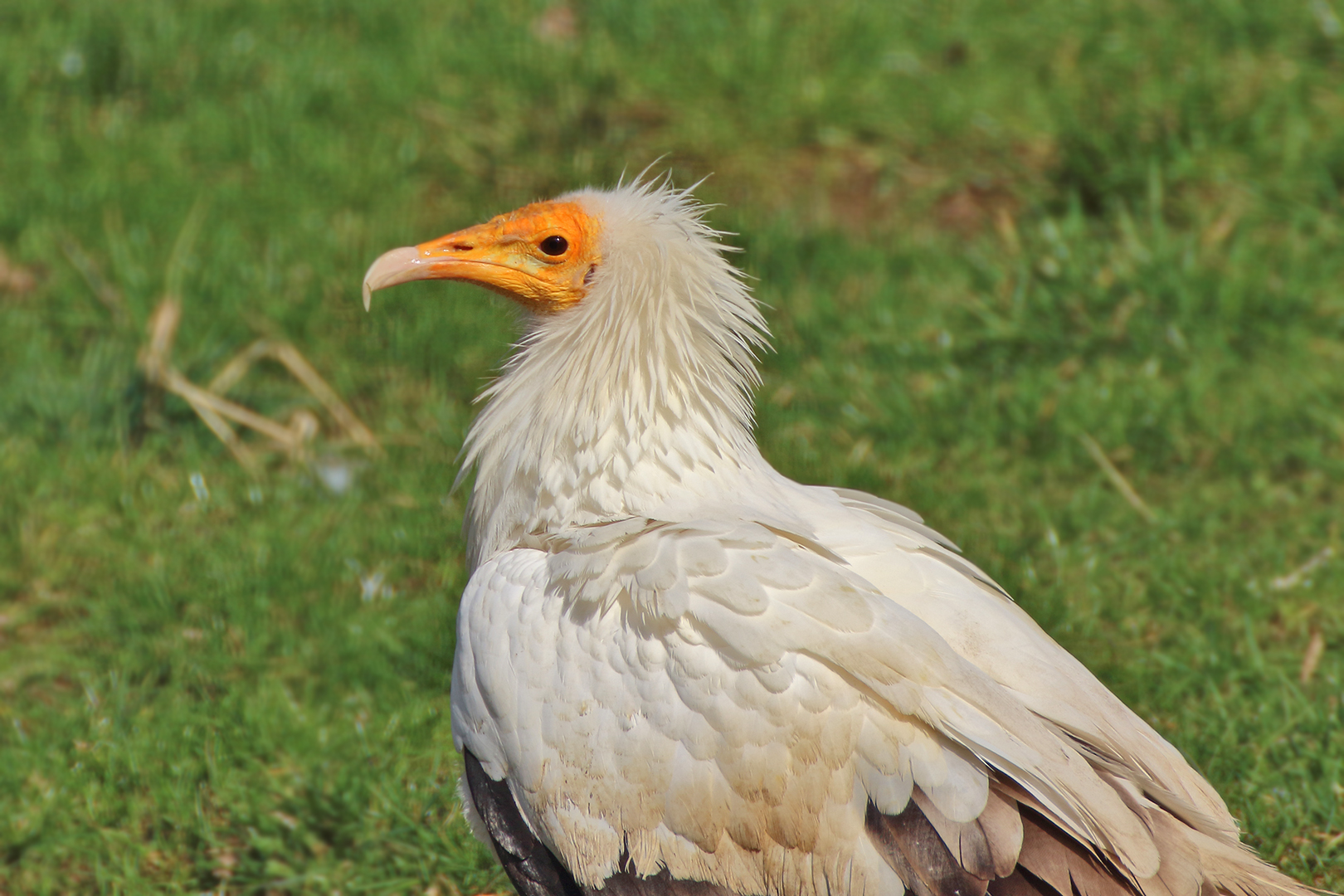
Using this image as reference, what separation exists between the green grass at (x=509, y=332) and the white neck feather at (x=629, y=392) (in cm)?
105

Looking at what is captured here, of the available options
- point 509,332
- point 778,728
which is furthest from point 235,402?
point 778,728

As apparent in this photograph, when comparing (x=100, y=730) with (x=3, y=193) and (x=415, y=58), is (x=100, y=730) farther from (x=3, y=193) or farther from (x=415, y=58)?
(x=415, y=58)

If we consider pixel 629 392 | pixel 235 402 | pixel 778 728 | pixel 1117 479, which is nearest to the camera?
pixel 778 728

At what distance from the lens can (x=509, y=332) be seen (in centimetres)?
548

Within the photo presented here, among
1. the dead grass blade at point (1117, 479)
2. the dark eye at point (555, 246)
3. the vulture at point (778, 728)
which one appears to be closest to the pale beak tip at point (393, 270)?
the dark eye at point (555, 246)

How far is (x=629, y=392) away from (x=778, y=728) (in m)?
0.95

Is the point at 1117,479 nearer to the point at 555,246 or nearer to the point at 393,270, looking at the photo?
the point at 555,246

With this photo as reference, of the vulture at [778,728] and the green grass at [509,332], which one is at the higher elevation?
the vulture at [778,728]

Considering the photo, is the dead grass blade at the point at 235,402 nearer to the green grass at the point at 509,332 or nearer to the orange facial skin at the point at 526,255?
the green grass at the point at 509,332

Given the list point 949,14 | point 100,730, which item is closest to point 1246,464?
point 949,14

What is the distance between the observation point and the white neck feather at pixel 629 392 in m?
3.32

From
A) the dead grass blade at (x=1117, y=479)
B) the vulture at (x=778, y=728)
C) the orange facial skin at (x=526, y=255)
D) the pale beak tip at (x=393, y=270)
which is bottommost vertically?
the dead grass blade at (x=1117, y=479)

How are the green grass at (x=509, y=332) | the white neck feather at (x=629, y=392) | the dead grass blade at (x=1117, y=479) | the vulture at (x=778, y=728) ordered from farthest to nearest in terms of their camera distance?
the dead grass blade at (x=1117, y=479), the green grass at (x=509, y=332), the white neck feather at (x=629, y=392), the vulture at (x=778, y=728)

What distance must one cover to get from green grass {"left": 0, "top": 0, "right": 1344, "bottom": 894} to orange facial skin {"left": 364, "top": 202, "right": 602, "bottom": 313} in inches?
49.1
